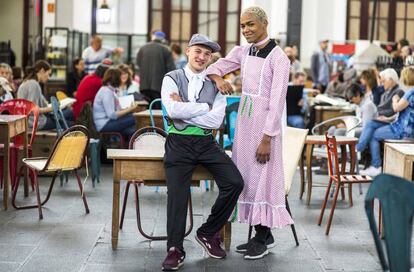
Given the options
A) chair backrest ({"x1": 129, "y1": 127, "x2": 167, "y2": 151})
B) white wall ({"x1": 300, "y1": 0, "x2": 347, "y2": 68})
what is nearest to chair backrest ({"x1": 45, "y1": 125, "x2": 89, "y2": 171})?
chair backrest ({"x1": 129, "y1": 127, "x2": 167, "y2": 151})

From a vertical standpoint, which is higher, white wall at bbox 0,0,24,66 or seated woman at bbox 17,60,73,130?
white wall at bbox 0,0,24,66

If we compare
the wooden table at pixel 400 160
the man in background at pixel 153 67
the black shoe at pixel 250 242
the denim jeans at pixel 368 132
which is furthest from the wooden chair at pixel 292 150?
the man in background at pixel 153 67

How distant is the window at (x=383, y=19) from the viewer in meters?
23.4

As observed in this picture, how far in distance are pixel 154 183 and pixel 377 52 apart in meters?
11.9

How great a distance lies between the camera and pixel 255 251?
21.8 ft

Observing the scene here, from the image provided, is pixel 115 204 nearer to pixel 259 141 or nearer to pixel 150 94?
pixel 259 141

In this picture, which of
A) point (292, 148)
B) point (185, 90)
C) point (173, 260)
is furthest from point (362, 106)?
point (173, 260)

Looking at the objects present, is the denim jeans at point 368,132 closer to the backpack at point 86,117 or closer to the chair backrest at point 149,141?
the backpack at point 86,117

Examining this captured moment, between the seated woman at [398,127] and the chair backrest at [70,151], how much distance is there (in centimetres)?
339

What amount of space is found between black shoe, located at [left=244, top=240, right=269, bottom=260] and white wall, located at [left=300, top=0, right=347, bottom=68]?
629 inches

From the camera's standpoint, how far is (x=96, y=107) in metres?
11.6

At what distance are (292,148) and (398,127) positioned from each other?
3.51 meters

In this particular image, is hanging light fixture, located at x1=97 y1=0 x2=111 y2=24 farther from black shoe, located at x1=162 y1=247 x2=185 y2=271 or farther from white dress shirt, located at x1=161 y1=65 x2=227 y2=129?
black shoe, located at x1=162 y1=247 x2=185 y2=271

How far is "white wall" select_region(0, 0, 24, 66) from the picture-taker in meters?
19.2
